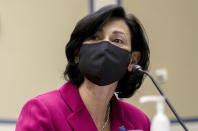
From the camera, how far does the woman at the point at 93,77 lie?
1.05 meters

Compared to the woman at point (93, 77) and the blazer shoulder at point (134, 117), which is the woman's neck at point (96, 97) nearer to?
the woman at point (93, 77)

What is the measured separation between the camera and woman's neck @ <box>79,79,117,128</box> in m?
1.16

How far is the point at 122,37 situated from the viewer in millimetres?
1125

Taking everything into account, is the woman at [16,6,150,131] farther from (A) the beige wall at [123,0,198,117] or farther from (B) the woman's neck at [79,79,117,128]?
(A) the beige wall at [123,0,198,117]

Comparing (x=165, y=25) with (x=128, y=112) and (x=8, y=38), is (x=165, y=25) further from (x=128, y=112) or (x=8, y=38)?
(x=8, y=38)

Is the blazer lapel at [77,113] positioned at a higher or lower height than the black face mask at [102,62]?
lower

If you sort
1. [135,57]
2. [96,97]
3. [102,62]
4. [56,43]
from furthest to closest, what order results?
[56,43]
[135,57]
[96,97]
[102,62]

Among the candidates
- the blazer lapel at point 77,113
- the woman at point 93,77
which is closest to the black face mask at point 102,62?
the woman at point 93,77

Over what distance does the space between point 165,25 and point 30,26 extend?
3.12 feet

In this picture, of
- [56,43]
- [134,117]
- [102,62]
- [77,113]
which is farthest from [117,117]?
[56,43]

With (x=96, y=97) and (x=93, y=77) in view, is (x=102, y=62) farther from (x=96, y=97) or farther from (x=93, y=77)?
(x=96, y=97)

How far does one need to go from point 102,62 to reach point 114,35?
0.13m

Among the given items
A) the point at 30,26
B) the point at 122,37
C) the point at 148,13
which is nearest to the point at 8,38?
the point at 30,26

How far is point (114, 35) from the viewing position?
1.10 meters
